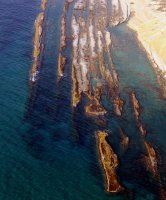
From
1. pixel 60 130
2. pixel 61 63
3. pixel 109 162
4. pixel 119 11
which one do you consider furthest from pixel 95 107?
pixel 119 11

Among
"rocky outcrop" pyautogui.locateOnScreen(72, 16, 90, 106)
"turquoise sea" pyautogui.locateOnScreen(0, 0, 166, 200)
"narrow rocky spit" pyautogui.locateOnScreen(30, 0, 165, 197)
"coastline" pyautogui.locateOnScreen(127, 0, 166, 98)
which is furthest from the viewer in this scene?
"coastline" pyautogui.locateOnScreen(127, 0, 166, 98)

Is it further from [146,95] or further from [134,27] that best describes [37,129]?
[134,27]

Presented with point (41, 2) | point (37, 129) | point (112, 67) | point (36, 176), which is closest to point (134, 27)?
point (112, 67)

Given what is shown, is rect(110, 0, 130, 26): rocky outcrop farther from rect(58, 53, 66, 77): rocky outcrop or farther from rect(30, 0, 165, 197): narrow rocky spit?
rect(58, 53, 66, 77): rocky outcrop

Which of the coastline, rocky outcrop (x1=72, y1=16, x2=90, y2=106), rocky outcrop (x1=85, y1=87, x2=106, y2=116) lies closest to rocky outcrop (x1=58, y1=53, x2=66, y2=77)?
rocky outcrop (x1=72, y1=16, x2=90, y2=106)

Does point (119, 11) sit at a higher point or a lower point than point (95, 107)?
higher

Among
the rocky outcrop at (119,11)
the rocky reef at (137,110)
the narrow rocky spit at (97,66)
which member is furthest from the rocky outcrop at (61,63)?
the rocky outcrop at (119,11)

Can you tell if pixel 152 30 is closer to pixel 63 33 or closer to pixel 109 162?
pixel 63 33
